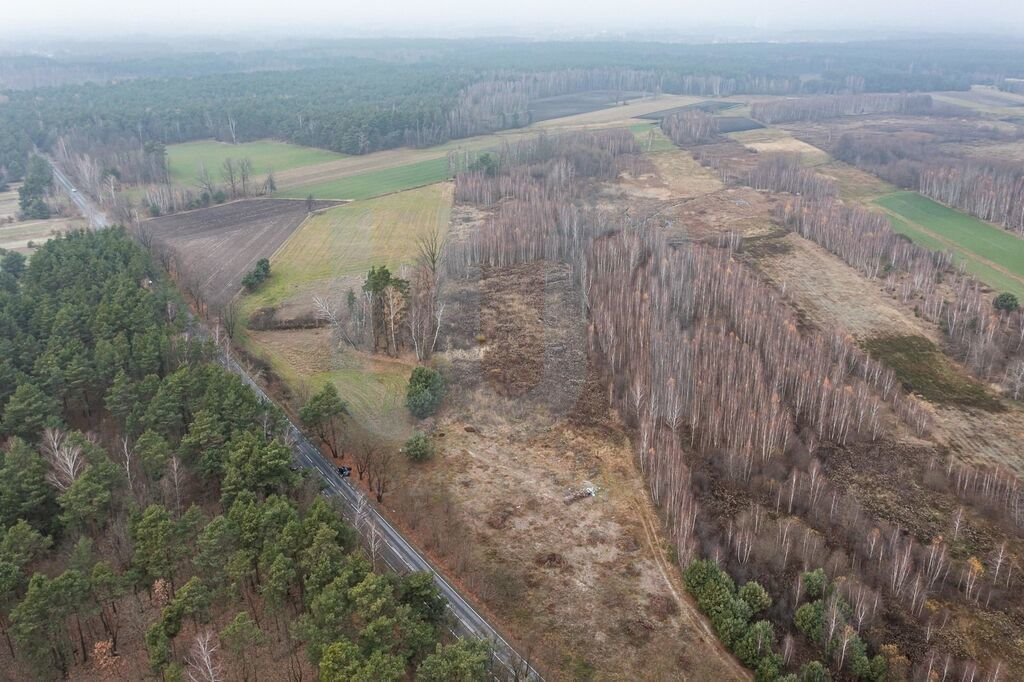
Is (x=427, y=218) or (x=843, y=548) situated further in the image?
(x=427, y=218)

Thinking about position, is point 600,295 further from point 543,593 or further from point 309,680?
point 309,680

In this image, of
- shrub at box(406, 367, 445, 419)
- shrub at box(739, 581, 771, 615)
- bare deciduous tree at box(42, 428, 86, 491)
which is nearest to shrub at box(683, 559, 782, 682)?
shrub at box(739, 581, 771, 615)

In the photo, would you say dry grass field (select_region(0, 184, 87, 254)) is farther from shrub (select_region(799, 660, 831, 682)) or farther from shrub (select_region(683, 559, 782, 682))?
shrub (select_region(799, 660, 831, 682))

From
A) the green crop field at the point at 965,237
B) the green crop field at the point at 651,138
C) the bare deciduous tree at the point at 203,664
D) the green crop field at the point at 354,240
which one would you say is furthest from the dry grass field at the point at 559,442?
the green crop field at the point at 651,138

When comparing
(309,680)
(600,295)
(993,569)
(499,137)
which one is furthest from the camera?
(499,137)

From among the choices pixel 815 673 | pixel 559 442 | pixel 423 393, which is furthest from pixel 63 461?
pixel 815 673

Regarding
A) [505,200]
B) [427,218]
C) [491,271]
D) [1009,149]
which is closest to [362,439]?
[491,271]

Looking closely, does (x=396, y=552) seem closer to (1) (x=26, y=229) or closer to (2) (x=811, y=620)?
(2) (x=811, y=620)

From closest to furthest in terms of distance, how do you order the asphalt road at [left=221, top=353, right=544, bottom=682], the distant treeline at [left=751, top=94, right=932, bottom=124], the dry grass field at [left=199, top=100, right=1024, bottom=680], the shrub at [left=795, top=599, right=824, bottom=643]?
the asphalt road at [left=221, top=353, right=544, bottom=682], the shrub at [left=795, top=599, right=824, bottom=643], the dry grass field at [left=199, top=100, right=1024, bottom=680], the distant treeline at [left=751, top=94, right=932, bottom=124]
